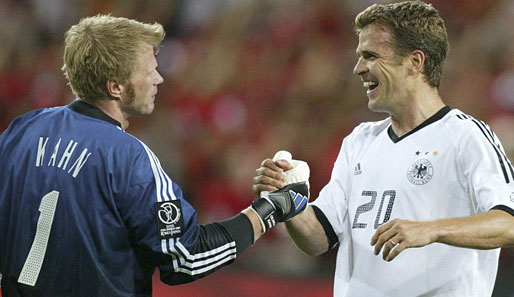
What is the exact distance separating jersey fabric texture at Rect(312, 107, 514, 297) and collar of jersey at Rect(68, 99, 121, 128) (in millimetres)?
1023

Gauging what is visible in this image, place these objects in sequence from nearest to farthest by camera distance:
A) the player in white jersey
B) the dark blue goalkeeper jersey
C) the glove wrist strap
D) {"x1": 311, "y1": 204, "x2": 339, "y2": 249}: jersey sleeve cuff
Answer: the dark blue goalkeeper jersey < the player in white jersey < the glove wrist strap < {"x1": 311, "y1": 204, "x2": 339, "y2": 249}: jersey sleeve cuff

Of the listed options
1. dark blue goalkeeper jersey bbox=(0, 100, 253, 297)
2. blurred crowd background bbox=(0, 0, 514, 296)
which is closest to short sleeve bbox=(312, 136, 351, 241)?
dark blue goalkeeper jersey bbox=(0, 100, 253, 297)

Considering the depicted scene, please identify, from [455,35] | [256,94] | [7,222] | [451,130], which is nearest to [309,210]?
[451,130]

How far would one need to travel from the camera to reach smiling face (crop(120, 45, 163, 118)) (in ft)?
9.09

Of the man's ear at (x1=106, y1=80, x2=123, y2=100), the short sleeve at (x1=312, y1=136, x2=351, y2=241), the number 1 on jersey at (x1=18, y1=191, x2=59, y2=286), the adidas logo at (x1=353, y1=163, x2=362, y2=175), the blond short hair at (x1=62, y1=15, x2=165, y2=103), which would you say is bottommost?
the number 1 on jersey at (x1=18, y1=191, x2=59, y2=286)

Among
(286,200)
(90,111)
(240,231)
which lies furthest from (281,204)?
(90,111)

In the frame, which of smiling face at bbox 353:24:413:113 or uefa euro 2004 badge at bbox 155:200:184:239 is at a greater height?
smiling face at bbox 353:24:413:113

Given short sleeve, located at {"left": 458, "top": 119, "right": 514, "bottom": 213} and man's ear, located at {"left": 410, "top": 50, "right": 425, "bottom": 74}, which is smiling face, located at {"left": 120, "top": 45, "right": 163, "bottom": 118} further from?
short sleeve, located at {"left": 458, "top": 119, "right": 514, "bottom": 213}

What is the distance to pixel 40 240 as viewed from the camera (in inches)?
102

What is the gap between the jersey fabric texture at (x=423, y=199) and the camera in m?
2.77

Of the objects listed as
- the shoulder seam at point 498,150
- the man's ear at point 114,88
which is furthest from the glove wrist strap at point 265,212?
the shoulder seam at point 498,150

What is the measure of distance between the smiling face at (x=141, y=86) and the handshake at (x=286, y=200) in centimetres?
56

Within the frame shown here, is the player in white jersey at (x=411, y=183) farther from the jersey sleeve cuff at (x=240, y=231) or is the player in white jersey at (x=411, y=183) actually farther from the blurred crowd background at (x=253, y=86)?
the blurred crowd background at (x=253, y=86)

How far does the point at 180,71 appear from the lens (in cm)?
766
